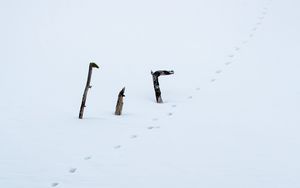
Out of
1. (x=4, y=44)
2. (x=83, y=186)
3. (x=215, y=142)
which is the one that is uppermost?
(x=4, y=44)

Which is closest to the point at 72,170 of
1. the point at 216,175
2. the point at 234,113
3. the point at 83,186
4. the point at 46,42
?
the point at 83,186

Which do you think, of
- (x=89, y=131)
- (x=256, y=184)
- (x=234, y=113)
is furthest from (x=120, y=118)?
(x=256, y=184)

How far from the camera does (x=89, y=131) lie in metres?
5.59

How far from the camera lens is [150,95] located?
7.18 metres

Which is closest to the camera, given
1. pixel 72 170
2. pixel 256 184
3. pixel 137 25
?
pixel 256 184

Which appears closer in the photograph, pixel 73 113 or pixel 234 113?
pixel 234 113

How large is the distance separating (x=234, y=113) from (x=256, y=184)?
1.99m

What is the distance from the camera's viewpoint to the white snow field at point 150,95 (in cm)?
444

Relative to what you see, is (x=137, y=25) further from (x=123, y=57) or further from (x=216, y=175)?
(x=216, y=175)

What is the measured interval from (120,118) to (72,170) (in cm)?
163

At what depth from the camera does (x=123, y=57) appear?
9.25m

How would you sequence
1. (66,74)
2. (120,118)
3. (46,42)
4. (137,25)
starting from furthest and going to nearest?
(137,25)
(46,42)
(66,74)
(120,118)

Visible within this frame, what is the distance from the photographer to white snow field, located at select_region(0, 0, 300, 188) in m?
4.44

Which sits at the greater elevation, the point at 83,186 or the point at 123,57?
the point at 123,57
